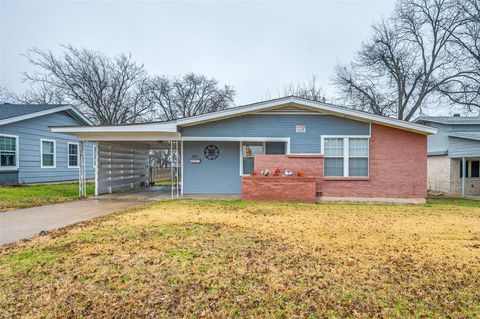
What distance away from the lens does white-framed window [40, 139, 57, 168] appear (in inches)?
609

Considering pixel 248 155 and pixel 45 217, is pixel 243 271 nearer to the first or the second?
pixel 45 217

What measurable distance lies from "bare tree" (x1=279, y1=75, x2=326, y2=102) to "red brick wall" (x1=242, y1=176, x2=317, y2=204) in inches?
664

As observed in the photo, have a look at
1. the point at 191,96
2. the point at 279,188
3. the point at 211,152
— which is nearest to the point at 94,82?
the point at 191,96

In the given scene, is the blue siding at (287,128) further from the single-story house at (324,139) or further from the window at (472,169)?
the window at (472,169)

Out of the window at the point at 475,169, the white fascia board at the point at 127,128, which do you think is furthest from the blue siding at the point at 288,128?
the window at the point at 475,169

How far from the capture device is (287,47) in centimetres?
2377

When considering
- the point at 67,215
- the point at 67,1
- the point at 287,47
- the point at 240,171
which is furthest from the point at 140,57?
the point at 67,215

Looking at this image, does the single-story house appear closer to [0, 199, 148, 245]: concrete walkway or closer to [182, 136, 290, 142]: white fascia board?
[182, 136, 290, 142]: white fascia board

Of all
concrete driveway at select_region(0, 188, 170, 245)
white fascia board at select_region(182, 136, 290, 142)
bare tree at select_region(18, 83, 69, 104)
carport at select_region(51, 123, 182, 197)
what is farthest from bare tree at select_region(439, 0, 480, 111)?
bare tree at select_region(18, 83, 69, 104)

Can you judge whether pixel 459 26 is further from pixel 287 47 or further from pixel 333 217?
pixel 333 217

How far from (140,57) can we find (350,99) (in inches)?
783

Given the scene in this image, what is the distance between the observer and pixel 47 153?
15836mm

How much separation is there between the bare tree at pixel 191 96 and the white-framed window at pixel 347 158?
75.4 feet

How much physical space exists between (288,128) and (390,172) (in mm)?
4135
